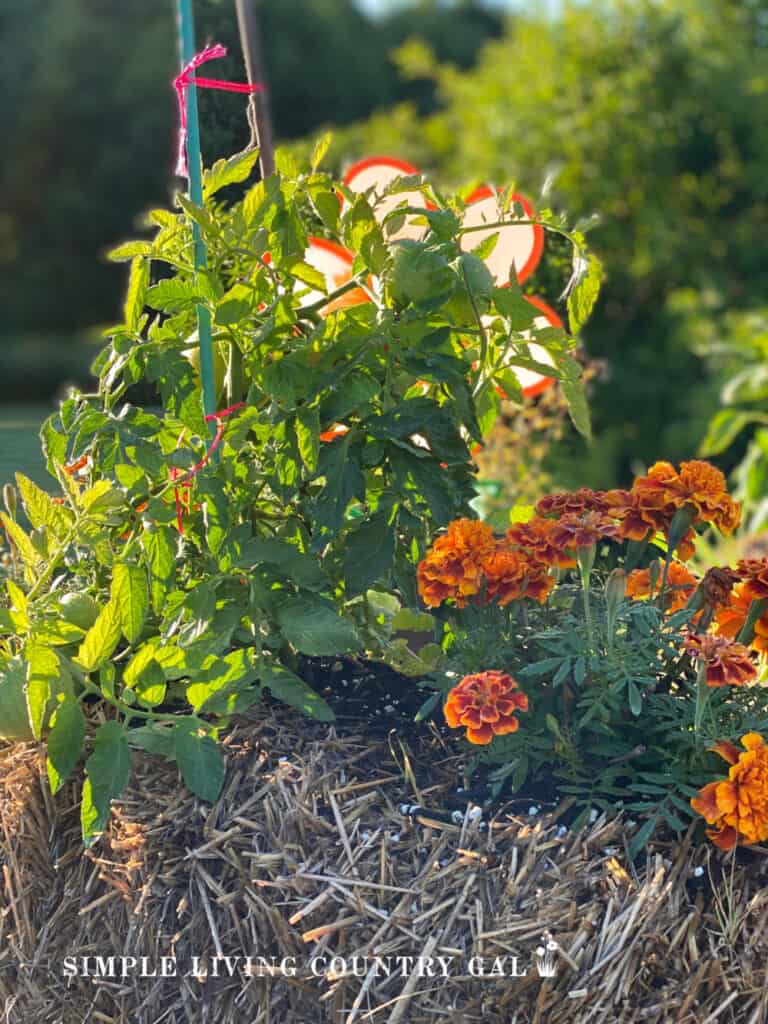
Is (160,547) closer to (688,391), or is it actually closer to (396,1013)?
(396,1013)

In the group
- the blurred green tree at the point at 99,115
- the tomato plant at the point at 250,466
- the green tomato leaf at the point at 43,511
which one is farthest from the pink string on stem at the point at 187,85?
the blurred green tree at the point at 99,115

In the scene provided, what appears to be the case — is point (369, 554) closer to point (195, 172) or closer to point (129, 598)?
point (129, 598)

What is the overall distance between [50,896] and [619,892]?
698 millimetres

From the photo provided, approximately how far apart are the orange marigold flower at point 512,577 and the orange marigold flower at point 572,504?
3.2 inches

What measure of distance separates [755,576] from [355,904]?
1.98ft

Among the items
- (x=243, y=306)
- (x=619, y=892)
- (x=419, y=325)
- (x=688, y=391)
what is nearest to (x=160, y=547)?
(x=243, y=306)

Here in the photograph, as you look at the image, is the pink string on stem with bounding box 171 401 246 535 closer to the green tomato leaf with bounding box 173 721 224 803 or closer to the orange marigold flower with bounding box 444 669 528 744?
the green tomato leaf with bounding box 173 721 224 803

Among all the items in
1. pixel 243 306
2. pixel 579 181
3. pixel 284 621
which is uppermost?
pixel 243 306

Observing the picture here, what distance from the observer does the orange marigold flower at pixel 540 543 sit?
143 cm

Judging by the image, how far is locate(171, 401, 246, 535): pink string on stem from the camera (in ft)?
4.79

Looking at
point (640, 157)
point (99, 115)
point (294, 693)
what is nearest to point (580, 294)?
point (294, 693)

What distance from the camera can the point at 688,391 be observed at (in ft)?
19.4

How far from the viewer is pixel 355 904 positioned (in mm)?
1319

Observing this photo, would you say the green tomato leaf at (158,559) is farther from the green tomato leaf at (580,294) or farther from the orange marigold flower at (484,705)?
the green tomato leaf at (580,294)
